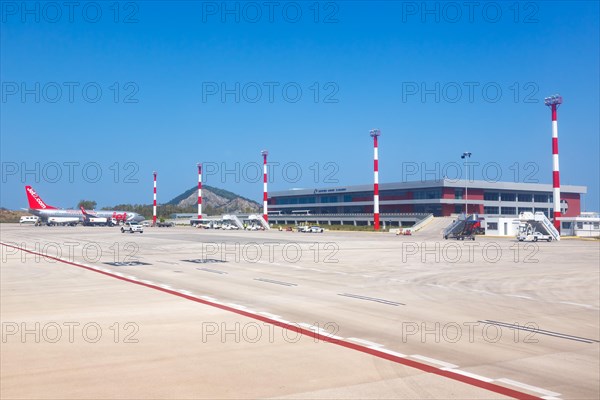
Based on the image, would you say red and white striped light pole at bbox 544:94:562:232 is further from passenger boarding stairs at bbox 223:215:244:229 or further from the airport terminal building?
passenger boarding stairs at bbox 223:215:244:229

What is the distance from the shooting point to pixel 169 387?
7.74 metres

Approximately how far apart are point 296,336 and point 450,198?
351 feet

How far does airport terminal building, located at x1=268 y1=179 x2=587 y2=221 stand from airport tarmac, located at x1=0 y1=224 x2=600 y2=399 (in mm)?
90603

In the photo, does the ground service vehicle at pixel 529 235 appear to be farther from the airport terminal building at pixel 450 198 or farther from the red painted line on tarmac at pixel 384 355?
the red painted line on tarmac at pixel 384 355

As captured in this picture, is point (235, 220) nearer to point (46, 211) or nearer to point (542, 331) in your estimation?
point (46, 211)

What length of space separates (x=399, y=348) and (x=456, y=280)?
13.1 meters

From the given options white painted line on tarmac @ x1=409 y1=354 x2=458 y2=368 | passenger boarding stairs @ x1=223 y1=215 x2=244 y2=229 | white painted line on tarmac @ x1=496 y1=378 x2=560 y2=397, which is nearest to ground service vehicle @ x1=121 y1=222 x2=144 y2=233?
passenger boarding stairs @ x1=223 y1=215 x2=244 y2=229

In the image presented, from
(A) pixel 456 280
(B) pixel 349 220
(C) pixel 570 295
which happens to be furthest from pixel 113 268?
(B) pixel 349 220

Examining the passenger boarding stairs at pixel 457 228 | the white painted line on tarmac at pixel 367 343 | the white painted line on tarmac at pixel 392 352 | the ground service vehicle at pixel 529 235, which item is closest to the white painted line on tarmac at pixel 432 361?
the white painted line on tarmac at pixel 392 352

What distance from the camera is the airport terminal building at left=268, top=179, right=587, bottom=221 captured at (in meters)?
115

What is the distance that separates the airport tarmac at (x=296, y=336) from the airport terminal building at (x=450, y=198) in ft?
297

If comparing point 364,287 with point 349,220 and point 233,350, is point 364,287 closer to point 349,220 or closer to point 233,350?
point 233,350

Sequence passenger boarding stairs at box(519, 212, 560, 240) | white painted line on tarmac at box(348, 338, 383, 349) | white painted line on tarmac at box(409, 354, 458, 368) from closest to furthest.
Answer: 1. white painted line on tarmac at box(409, 354, 458, 368)
2. white painted line on tarmac at box(348, 338, 383, 349)
3. passenger boarding stairs at box(519, 212, 560, 240)

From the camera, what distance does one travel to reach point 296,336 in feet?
37.0
